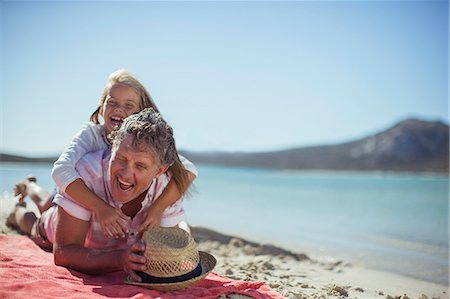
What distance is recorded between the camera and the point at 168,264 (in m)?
Result: 3.07

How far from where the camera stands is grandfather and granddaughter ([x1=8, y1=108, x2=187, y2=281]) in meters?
3.25

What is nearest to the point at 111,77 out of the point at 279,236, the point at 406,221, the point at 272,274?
the point at 272,274

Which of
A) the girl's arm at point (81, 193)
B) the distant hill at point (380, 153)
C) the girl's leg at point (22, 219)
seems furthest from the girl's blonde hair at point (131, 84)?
the distant hill at point (380, 153)

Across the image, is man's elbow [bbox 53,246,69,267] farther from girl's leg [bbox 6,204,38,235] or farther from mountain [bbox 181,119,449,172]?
mountain [bbox 181,119,449,172]

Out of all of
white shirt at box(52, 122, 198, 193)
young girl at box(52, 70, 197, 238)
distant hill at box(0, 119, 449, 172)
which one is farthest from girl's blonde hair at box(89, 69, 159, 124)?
distant hill at box(0, 119, 449, 172)

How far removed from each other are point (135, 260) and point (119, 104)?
1.81 metres

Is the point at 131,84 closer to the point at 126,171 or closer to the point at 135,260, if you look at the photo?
the point at 126,171

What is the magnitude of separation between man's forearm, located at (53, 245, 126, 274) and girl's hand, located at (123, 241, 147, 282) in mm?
110

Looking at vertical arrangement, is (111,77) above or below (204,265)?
above

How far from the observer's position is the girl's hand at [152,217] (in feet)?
11.8

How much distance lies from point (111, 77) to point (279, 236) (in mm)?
5392

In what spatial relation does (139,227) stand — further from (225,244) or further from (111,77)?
(225,244)

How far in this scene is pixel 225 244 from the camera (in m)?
7.10

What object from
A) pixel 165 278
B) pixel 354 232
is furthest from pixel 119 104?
pixel 354 232
